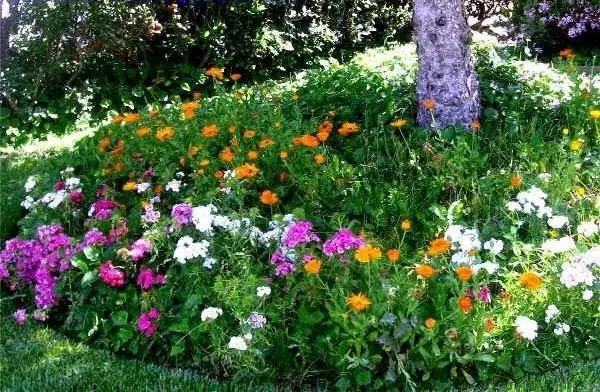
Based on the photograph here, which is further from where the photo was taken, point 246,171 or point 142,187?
point 142,187

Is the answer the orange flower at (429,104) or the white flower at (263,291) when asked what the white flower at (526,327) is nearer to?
the white flower at (263,291)

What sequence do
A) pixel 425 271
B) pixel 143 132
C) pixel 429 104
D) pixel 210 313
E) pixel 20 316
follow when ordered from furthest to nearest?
pixel 143 132 → pixel 429 104 → pixel 20 316 → pixel 210 313 → pixel 425 271

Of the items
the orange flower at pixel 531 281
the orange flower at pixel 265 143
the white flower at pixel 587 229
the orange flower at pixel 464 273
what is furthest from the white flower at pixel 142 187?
the white flower at pixel 587 229

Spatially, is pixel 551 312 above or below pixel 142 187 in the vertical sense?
below

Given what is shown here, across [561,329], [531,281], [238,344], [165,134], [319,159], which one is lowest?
[561,329]

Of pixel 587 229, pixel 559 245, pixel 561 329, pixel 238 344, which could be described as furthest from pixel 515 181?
pixel 238 344

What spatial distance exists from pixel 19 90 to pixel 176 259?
507 centimetres

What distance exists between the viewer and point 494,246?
328cm

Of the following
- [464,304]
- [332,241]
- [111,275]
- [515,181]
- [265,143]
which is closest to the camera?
[464,304]

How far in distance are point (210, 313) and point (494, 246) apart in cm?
128

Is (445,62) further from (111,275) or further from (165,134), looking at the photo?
(111,275)

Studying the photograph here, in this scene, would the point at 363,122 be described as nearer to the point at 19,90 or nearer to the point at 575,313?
the point at 575,313

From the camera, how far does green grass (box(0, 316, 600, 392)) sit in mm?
2936

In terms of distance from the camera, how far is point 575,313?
3158 millimetres
